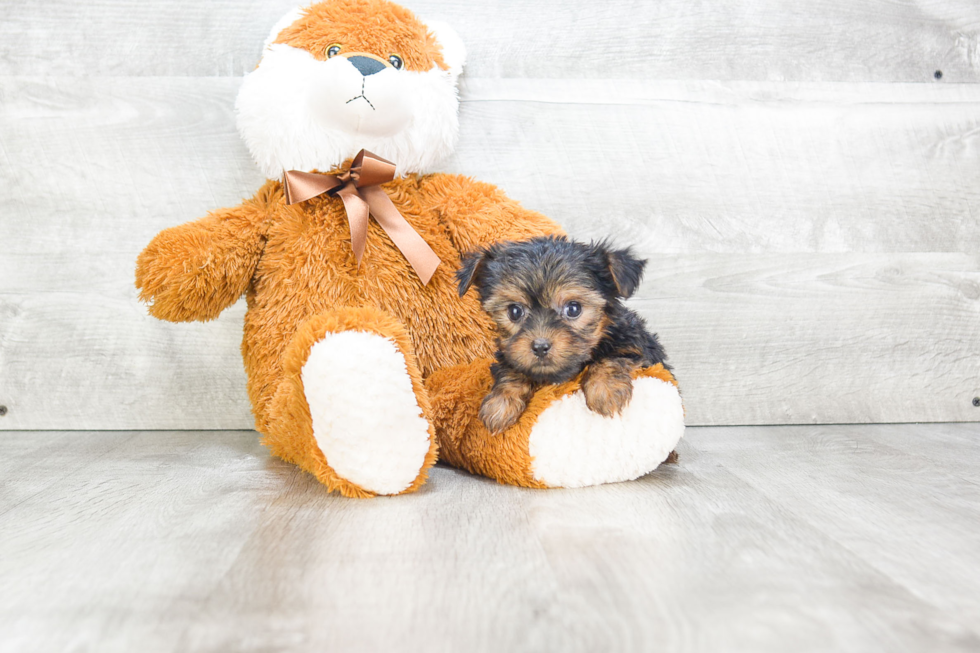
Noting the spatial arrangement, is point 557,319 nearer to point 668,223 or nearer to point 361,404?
point 361,404

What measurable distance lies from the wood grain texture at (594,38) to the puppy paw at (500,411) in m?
1.03

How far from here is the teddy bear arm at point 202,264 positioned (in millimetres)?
1522

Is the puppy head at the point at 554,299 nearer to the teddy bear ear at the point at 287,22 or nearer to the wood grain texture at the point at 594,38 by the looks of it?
the teddy bear ear at the point at 287,22

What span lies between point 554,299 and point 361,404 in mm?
378

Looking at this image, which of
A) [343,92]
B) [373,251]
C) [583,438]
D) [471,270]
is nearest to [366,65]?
[343,92]

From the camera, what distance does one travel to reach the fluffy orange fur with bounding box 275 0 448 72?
1.60 m

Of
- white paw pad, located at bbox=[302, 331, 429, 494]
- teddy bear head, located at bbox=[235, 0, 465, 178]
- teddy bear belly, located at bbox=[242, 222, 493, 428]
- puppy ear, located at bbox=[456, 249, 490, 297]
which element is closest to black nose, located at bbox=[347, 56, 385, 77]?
teddy bear head, located at bbox=[235, 0, 465, 178]

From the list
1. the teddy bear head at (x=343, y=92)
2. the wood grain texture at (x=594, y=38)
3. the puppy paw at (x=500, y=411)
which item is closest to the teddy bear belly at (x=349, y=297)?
the teddy bear head at (x=343, y=92)

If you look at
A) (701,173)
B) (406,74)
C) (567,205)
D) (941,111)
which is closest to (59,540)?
(406,74)

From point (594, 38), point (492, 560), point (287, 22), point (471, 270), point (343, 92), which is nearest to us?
point (492, 560)

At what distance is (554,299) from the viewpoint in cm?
132

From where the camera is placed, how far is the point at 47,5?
199 cm

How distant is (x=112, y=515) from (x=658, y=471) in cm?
103

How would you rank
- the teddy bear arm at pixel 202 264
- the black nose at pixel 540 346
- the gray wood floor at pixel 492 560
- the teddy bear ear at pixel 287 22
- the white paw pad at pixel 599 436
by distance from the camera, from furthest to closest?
1. the teddy bear ear at pixel 287 22
2. the teddy bear arm at pixel 202 264
3. the white paw pad at pixel 599 436
4. the black nose at pixel 540 346
5. the gray wood floor at pixel 492 560
